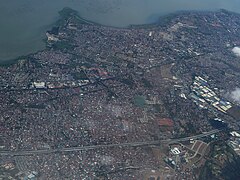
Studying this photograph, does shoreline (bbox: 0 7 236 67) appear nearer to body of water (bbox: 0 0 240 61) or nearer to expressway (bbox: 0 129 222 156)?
body of water (bbox: 0 0 240 61)

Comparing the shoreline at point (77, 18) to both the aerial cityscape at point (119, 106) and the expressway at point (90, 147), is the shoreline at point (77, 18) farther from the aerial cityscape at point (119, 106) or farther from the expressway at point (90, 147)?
the expressway at point (90, 147)

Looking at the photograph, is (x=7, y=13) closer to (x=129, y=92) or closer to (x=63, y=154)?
(x=129, y=92)

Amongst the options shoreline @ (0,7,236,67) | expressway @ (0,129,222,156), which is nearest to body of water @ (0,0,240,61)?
shoreline @ (0,7,236,67)

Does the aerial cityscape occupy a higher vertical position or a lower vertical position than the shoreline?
lower

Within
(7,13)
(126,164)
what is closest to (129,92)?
(126,164)

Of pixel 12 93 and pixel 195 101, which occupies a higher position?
pixel 12 93
